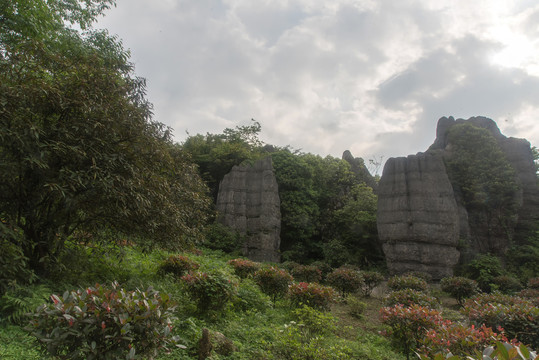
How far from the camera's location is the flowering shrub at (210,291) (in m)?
6.06

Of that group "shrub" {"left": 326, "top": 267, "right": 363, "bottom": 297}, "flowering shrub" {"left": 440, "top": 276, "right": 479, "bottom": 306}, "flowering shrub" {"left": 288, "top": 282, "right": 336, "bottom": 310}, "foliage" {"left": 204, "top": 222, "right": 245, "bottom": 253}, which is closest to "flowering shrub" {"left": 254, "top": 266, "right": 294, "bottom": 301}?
"flowering shrub" {"left": 288, "top": 282, "right": 336, "bottom": 310}

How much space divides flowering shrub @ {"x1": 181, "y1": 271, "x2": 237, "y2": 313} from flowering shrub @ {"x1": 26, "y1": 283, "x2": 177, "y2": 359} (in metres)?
2.86

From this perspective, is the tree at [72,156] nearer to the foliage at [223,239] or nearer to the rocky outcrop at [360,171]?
the foliage at [223,239]

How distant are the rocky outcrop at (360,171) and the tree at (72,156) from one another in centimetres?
2107

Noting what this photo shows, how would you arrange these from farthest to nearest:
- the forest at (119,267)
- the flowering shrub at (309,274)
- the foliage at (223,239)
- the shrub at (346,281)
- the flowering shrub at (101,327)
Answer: the foliage at (223,239)
the flowering shrub at (309,274)
the shrub at (346,281)
the forest at (119,267)
the flowering shrub at (101,327)

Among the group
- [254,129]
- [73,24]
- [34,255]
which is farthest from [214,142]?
[34,255]

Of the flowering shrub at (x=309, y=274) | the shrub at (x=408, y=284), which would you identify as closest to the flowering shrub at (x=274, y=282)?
the flowering shrub at (x=309, y=274)

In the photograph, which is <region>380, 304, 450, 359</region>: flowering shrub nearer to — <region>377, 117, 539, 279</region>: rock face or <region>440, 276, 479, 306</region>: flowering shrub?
<region>440, 276, 479, 306</region>: flowering shrub

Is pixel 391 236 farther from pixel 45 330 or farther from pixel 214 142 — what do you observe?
pixel 45 330

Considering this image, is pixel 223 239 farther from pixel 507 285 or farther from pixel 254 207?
pixel 507 285

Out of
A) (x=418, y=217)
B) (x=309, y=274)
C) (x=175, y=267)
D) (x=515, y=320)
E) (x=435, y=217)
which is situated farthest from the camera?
(x=418, y=217)

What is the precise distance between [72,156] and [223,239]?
44.7 feet

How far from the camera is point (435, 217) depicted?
16109 millimetres

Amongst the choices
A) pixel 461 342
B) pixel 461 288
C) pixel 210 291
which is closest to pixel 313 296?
pixel 210 291
